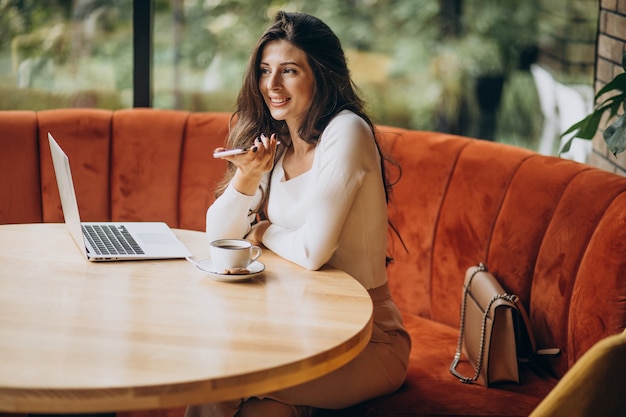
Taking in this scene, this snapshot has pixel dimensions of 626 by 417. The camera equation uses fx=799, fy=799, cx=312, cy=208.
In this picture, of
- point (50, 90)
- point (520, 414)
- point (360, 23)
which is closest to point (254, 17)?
point (360, 23)

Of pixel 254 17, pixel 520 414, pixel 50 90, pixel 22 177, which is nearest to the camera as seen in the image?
pixel 520 414

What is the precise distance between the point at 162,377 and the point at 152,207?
178 centimetres

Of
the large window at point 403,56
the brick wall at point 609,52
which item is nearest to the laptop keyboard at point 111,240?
the brick wall at point 609,52

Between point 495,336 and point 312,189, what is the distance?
60cm

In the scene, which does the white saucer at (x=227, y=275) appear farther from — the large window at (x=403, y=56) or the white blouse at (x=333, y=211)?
the large window at (x=403, y=56)

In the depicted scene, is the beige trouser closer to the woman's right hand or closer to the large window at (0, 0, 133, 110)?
the woman's right hand

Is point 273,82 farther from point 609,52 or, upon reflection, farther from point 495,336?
point 609,52

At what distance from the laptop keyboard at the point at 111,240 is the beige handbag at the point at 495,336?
895 millimetres

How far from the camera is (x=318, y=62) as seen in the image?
6.88ft

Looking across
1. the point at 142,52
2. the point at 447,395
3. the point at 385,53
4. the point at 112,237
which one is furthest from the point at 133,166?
the point at 385,53

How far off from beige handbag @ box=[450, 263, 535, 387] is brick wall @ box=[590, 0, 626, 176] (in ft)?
Answer: 2.29

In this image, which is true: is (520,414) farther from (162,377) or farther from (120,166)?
(120,166)

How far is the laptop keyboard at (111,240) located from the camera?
1856 millimetres

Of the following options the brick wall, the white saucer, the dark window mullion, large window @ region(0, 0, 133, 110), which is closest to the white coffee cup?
the white saucer
